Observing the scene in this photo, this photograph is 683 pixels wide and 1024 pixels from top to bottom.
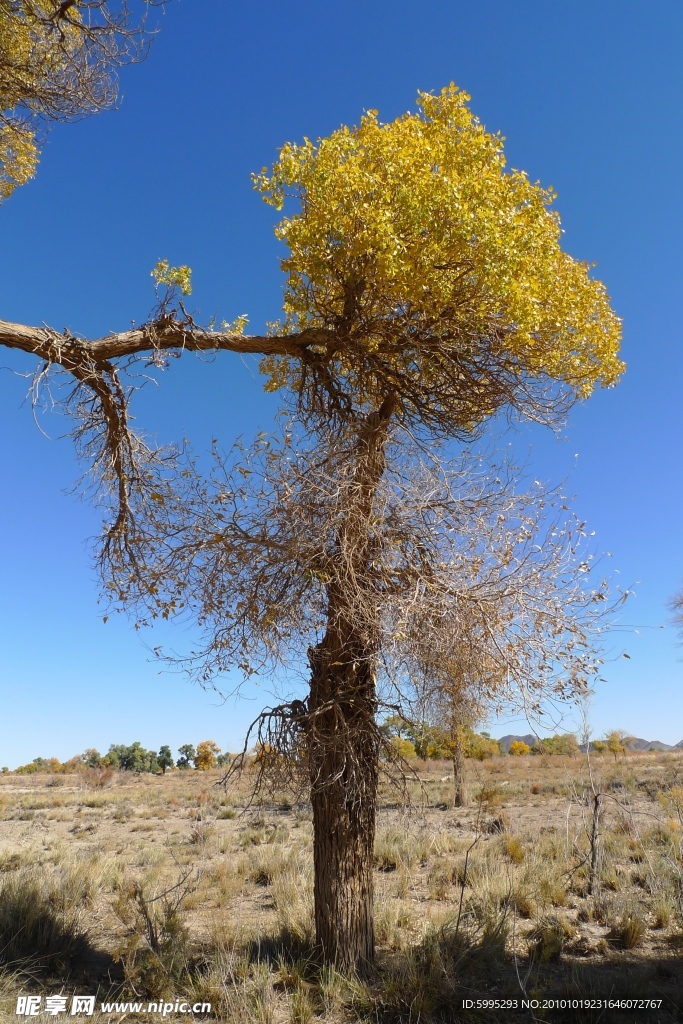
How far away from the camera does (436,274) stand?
5824 mm

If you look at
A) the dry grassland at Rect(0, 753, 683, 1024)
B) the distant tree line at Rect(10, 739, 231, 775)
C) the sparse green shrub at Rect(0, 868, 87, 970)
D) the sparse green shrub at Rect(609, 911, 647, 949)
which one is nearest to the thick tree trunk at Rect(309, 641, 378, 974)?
the dry grassland at Rect(0, 753, 683, 1024)

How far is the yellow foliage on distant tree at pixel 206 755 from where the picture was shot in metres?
41.4

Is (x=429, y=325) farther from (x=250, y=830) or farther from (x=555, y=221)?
(x=250, y=830)

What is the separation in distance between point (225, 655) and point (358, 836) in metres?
1.91

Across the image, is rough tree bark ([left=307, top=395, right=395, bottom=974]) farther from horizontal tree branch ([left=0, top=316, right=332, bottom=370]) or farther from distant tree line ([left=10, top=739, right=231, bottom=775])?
distant tree line ([left=10, top=739, right=231, bottom=775])

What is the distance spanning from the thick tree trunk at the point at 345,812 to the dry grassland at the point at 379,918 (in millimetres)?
287

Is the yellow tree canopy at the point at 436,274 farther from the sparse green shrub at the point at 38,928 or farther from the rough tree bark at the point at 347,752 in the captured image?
the sparse green shrub at the point at 38,928

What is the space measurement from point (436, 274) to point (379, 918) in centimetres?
640

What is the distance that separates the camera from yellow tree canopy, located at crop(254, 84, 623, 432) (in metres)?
5.57

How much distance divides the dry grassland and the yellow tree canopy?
409 cm

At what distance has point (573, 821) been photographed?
13.2 m

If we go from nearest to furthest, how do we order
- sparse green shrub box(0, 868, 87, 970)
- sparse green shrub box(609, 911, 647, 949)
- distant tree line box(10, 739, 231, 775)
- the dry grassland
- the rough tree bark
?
the dry grassland, the rough tree bark, sparse green shrub box(0, 868, 87, 970), sparse green shrub box(609, 911, 647, 949), distant tree line box(10, 739, 231, 775)

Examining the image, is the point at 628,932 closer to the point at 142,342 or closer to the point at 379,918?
the point at 379,918

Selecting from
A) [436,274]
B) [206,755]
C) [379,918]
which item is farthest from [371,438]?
[206,755]
